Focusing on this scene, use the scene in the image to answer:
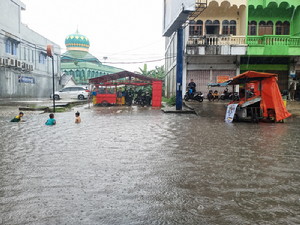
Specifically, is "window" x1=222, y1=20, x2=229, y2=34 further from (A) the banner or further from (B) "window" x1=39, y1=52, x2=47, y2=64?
(B) "window" x1=39, y1=52, x2=47, y2=64

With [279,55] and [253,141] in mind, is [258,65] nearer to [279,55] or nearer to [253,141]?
[279,55]

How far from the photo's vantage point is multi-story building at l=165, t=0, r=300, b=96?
21.1 metres

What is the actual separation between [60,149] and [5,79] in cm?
2279

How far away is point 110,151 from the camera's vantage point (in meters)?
5.93

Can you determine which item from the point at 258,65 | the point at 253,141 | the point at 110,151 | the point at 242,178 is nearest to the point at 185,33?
the point at 258,65

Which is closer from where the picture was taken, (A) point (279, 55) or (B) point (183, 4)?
(B) point (183, 4)

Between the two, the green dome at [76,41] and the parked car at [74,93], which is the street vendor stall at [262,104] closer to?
the parked car at [74,93]

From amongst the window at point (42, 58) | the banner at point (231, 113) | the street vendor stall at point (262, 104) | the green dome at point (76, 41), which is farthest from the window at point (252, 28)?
the green dome at point (76, 41)

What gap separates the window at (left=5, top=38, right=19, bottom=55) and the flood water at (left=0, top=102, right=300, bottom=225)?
22244mm

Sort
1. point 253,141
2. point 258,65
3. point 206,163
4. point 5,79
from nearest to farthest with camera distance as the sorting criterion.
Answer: point 206,163
point 253,141
point 258,65
point 5,79

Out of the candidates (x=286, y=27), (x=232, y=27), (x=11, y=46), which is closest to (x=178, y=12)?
(x=232, y=27)

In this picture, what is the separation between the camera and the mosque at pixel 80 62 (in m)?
47.0

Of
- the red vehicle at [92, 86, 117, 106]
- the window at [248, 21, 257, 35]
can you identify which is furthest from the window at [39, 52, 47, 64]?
the window at [248, 21, 257, 35]

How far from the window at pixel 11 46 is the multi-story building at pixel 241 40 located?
16.6 m
